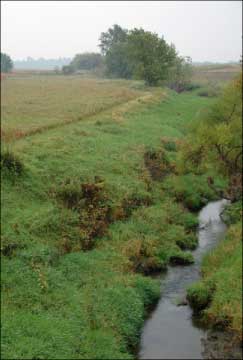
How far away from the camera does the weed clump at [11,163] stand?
87.1ft

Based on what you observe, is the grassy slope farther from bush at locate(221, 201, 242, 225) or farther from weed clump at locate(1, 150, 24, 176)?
bush at locate(221, 201, 242, 225)

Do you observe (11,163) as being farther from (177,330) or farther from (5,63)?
(5,63)

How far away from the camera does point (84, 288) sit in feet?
62.9

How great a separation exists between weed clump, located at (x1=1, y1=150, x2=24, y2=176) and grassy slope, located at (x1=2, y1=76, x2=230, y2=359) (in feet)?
1.78

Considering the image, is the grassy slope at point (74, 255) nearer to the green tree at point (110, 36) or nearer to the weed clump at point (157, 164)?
the weed clump at point (157, 164)

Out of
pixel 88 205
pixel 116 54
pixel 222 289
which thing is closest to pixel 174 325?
pixel 222 289

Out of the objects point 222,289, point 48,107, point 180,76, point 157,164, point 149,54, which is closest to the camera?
point 222,289

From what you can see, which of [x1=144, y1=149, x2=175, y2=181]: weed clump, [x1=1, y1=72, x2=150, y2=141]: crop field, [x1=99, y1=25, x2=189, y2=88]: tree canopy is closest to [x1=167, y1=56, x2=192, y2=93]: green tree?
[x1=99, y1=25, x2=189, y2=88]: tree canopy

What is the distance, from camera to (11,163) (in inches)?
1051

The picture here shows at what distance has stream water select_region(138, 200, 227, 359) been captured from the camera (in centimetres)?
1664

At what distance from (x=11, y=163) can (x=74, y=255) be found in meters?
8.25

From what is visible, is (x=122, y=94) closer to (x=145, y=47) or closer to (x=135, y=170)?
(x=145, y=47)

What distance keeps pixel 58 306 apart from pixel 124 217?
10.4 metres

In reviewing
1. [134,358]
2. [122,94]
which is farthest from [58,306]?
[122,94]
